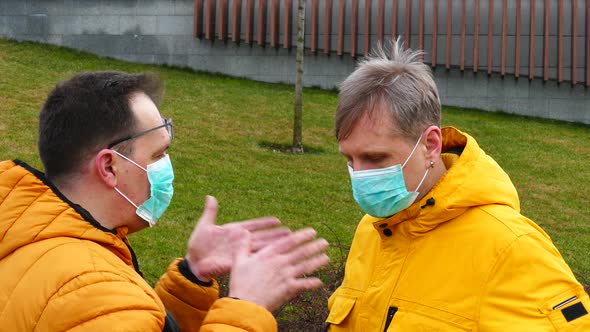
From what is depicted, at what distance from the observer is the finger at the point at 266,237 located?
8.25 feet

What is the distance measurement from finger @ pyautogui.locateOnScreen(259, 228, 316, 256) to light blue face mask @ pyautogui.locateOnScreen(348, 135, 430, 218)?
0.47m

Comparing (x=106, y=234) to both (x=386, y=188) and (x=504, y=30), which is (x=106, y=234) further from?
(x=504, y=30)

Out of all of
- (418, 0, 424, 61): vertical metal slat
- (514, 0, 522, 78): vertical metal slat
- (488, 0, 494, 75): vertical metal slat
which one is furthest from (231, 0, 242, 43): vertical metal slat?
(514, 0, 522, 78): vertical metal slat

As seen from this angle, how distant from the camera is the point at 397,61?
2865mm

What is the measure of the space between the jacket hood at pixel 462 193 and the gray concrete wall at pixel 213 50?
14.4 m

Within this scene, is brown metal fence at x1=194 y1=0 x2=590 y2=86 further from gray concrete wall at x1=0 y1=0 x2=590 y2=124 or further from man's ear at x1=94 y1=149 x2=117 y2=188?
man's ear at x1=94 y1=149 x2=117 y2=188

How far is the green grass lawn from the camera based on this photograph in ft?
28.4

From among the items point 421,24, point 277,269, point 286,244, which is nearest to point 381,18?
point 421,24

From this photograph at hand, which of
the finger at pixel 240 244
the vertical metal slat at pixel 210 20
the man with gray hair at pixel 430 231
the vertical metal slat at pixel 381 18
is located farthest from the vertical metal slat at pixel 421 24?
the finger at pixel 240 244

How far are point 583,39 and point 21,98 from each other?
1166cm

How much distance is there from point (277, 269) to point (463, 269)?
67 cm

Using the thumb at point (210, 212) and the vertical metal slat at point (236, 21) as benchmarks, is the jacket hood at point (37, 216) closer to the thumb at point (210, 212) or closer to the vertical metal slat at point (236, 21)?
the thumb at point (210, 212)

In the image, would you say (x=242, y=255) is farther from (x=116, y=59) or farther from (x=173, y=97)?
(x=116, y=59)

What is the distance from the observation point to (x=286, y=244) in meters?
2.45
